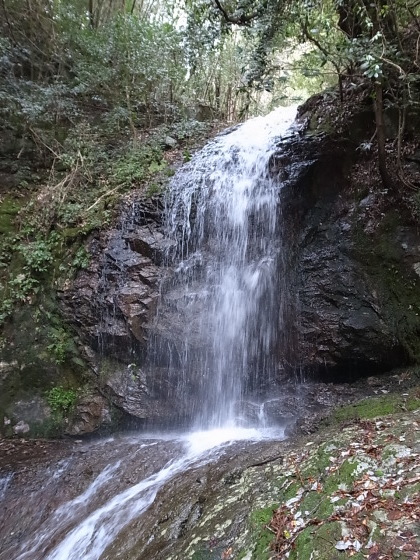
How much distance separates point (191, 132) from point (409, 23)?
219 inches

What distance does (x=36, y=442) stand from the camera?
18.7 ft

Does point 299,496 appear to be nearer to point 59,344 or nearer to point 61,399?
point 61,399

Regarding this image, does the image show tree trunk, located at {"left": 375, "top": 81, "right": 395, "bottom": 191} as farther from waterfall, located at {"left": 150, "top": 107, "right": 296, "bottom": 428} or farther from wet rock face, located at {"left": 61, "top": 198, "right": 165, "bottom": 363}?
wet rock face, located at {"left": 61, "top": 198, "right": 165, "bottom": 363}

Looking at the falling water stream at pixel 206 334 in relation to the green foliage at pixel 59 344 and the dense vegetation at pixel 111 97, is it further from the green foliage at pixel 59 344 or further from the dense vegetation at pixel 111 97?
the green foliage at pixel 59 344

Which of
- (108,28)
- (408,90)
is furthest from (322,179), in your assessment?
(108,28)

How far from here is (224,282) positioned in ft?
21.1

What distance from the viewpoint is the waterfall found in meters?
5.87

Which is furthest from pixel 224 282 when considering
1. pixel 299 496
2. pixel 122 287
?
pixel 299 496

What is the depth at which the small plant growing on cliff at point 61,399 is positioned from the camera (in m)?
6.06

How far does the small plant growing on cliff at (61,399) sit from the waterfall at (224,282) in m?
1.46

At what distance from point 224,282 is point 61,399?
10.5 feet

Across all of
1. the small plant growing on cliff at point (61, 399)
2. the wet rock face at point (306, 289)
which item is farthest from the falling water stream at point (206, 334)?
the small plant growing on cliff at point (61, 399)

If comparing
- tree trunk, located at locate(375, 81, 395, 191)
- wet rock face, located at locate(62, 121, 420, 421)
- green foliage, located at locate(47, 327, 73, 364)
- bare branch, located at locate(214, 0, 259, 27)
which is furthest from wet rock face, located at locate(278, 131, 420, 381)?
green foliage, located at locate(47, 327, 73, 364)

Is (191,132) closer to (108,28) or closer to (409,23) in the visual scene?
(108,28)
